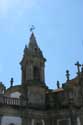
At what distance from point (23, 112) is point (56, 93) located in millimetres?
5874

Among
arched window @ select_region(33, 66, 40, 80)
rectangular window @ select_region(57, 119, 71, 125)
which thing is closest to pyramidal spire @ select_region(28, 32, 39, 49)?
arched window @ select_region(33, 66, 40, 80)

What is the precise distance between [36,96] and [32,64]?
4300mm

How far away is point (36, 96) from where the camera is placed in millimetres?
39031

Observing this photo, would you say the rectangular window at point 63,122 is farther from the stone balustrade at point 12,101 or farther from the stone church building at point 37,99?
the stone balustrade at point 12,101

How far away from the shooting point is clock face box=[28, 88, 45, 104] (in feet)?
126

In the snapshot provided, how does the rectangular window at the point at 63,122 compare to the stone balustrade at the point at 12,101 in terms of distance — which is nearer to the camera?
the stone balustrade at the point at 12,101

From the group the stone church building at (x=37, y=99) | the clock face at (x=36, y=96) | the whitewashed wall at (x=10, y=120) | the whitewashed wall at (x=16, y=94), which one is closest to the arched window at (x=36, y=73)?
the stone church building at (x=37, y=99)

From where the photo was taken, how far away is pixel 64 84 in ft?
127

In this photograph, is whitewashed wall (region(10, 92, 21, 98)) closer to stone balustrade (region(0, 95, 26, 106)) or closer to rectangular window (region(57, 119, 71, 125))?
stone balustrade (region(0, 95, 26, 106))

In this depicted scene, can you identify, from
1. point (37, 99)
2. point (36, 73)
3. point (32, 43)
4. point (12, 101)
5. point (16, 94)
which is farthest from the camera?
point (32, 43)

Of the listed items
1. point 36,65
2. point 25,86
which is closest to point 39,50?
point 36,65

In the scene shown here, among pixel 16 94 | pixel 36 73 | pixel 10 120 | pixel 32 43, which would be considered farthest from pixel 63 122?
pixel 32 43

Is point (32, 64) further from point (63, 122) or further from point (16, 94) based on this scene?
point (63, 122)

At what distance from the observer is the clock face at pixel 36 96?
38556 millimetres
